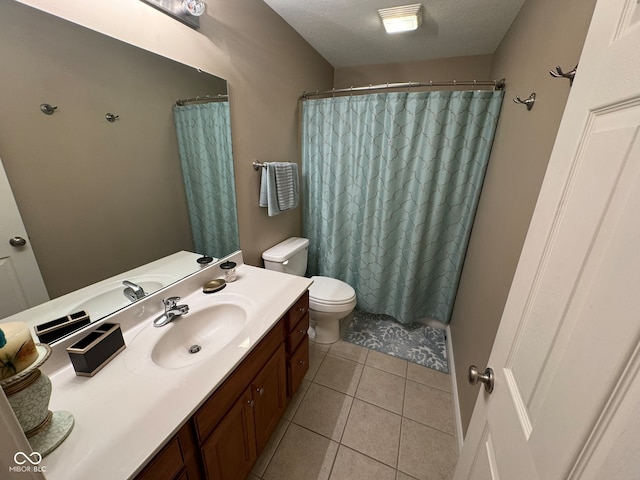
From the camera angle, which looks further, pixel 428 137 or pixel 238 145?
pixel 428 137

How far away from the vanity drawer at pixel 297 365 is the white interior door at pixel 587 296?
941mm

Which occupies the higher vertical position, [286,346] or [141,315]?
[141,315]

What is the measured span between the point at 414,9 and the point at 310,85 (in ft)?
2.91

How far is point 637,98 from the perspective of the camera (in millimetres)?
340

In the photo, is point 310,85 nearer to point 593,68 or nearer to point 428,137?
point 428,137

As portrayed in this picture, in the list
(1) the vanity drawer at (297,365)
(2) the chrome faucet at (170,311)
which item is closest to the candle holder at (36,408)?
(2) the chrome faucet at (170,311)

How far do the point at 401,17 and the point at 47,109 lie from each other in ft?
5.77

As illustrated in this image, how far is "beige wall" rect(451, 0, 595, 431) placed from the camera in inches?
33.8

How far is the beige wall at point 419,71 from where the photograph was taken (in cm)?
204

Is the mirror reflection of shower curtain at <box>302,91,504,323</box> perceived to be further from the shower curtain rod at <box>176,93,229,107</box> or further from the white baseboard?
the shower curtain rod at <box>176,93,229,107</box>

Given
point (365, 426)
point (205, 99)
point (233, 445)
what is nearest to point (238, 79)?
point (205, 99)

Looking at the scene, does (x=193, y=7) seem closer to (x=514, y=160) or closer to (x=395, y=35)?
(x=395, y=35)

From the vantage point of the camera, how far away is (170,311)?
1.06 meters

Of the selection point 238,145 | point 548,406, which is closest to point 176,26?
point 238,145
